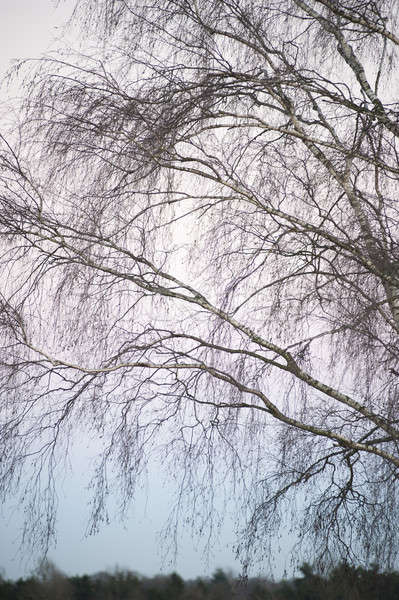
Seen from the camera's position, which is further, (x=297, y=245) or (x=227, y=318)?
(x=297, y=245)

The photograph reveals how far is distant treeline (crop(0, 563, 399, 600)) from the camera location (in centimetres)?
432

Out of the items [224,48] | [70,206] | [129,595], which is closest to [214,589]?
[129,595]

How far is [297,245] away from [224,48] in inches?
57.2

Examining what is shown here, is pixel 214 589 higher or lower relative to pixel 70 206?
lower

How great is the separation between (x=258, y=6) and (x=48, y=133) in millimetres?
1741

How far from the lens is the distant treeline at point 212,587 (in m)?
4.32

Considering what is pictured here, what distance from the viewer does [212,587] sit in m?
4.38

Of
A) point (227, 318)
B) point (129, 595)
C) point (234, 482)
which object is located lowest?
point (129, 595)

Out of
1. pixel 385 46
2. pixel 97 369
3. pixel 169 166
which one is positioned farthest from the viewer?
pixel 385 46

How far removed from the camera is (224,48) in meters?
4.90

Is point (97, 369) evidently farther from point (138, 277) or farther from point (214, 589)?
point (214, 589)

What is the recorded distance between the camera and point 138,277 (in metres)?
4.50

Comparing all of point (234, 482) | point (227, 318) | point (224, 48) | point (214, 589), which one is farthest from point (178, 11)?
point (214, 589)

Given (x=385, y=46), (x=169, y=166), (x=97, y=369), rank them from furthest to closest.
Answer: (x=385, y=46)
(x=169, y=166)
(x=97, y=369)
